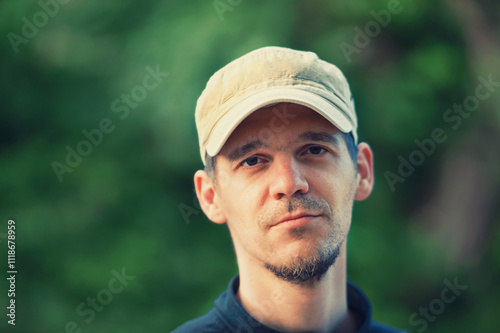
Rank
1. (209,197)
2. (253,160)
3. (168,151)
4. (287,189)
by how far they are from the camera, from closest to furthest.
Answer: (287,189)
(253,160)
(209,197)
(168,151)

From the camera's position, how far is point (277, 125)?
176 centimetres

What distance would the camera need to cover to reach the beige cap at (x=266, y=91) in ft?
5.74

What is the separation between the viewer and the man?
5.61 ft

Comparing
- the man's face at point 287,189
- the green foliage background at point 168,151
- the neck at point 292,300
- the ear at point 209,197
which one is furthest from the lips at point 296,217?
the green foliage background at point 168,151

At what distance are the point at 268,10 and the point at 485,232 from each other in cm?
207

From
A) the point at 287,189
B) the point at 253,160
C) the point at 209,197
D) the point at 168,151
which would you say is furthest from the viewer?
the point at 168,151

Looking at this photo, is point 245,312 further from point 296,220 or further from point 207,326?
point 296,220

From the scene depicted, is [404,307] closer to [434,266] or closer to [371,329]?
[434,266]

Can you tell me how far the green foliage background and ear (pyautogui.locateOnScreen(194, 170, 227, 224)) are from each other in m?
1.73

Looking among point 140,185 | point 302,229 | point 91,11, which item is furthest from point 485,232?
point 91,11

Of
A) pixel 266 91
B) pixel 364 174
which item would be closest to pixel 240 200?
pixel 266 91

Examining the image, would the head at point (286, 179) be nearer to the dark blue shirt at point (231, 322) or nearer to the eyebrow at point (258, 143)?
the eyebrow at point (258, 143)

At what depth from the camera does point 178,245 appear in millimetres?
3900

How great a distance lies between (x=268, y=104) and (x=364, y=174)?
50 centimetres
